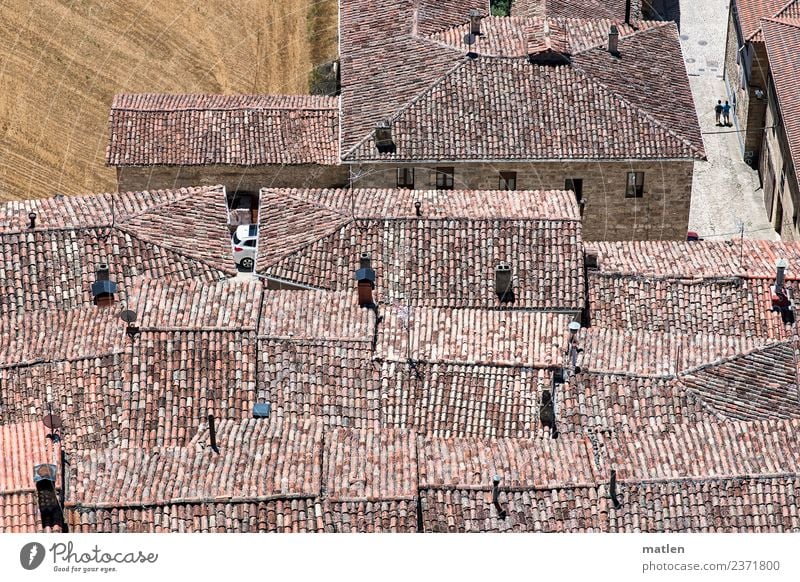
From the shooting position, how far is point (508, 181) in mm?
60844

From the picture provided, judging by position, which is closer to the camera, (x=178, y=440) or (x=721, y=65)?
(x=178, y=440)

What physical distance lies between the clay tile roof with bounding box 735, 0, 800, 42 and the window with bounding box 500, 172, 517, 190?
46.4ft

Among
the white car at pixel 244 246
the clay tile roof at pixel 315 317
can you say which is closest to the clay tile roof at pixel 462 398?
the clay tile roof at pixel 315 317

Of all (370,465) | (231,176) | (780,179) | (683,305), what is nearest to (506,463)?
(370,465)

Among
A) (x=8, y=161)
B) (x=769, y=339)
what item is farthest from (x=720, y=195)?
(x=8, y=161)

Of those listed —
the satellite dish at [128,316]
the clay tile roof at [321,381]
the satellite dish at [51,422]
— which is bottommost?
the satellite dish at [51,422]

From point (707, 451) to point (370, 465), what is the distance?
9018 mm

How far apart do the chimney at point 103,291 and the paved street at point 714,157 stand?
24958mm

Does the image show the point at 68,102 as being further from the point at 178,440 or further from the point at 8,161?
the point at 178,440

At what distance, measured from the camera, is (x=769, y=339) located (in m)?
51.0

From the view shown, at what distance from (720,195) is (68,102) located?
89.3ft

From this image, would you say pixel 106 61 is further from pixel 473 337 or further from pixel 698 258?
pixel 698 258

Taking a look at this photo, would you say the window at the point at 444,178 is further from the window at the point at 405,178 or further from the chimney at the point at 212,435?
the chimney at the point at 212,435

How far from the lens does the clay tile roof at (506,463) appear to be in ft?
142
